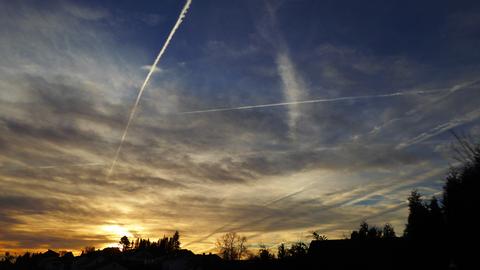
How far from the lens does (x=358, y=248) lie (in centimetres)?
4822

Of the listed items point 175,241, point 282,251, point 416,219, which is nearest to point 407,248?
point 416,219

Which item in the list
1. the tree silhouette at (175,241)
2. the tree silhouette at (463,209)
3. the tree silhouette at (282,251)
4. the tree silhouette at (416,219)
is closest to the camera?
the tree silhouette at (463,209)

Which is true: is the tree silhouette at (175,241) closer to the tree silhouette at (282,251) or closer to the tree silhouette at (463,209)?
the tree silhouette at (282,251)

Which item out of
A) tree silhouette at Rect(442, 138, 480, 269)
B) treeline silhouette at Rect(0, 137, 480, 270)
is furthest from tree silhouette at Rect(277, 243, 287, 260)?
tree silhouette at Rect(442, 138, 480, 269)

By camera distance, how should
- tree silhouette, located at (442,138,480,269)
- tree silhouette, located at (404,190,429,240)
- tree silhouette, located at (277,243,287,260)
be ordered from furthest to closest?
tree silhouette, located at (277,243,287,260) < tree silhouette, located at (404,190,429,240) < tree silhouette, located at (442,138,480,269)

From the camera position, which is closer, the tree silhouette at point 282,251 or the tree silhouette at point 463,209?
the tree silhouette at point 463,209

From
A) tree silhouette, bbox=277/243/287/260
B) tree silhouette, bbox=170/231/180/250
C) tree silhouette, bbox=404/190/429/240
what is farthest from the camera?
tree silhouette, bbox=170/231/180/250

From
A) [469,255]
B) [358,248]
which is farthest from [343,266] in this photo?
[469,255]

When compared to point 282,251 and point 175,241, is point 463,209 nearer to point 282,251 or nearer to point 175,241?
point 282,251

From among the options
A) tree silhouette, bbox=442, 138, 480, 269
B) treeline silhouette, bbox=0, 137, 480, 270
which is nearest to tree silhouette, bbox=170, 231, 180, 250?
treeline silhouette, bbox=0, 137, 480, 270

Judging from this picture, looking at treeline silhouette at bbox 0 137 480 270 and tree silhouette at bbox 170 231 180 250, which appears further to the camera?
tree silhouette at bbox 170 231 180 250

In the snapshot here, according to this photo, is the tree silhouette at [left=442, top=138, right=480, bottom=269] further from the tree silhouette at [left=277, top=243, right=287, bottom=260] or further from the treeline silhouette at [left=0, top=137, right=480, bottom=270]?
the tree silhouette at [left=277, top=243, right=287, bottom=260]

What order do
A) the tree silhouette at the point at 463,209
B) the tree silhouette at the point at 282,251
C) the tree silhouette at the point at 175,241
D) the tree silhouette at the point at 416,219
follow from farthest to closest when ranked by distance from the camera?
the tree silhouette at the point at 175,241
the tree silhouette at the point at 282,251
the tree silhouette at the point at 416,219
the tree silhouette at the point at 463,209

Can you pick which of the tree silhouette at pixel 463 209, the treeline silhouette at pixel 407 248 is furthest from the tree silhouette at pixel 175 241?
the tree silhouette at pixel 463 209
